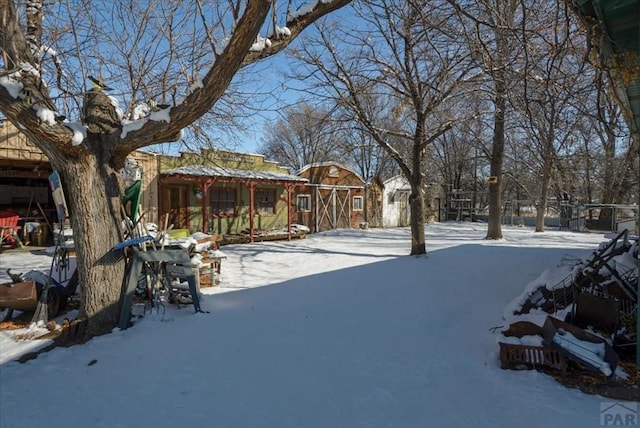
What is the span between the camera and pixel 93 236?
4215 mm

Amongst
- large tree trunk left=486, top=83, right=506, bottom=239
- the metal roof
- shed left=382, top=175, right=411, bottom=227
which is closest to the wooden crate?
the metal roof

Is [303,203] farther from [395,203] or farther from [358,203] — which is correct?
[395,203]

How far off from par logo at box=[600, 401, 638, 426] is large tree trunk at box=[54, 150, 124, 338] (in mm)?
4823

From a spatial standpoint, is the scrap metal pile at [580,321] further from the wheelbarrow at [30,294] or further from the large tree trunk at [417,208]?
the wheelbarrow at [30,294]

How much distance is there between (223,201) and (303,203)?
417 cm

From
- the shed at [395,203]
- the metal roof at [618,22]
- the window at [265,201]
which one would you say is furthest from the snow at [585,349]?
the shed at [395,203]

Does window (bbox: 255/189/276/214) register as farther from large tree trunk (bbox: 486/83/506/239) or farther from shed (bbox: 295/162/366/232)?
large tree trunk (bbox: 486/83/506/239)

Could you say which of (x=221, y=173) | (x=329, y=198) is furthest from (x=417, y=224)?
(x=329, y=198)

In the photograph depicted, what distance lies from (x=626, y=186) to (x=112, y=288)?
26166 mm

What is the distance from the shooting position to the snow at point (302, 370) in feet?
8.60

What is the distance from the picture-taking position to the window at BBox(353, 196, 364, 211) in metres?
18.7

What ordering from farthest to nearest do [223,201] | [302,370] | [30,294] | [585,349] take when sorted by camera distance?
[223,201] < [30,294] < [302,370] < [585,349]

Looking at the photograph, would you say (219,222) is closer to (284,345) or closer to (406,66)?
(406,66)

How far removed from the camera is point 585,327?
385 cm
